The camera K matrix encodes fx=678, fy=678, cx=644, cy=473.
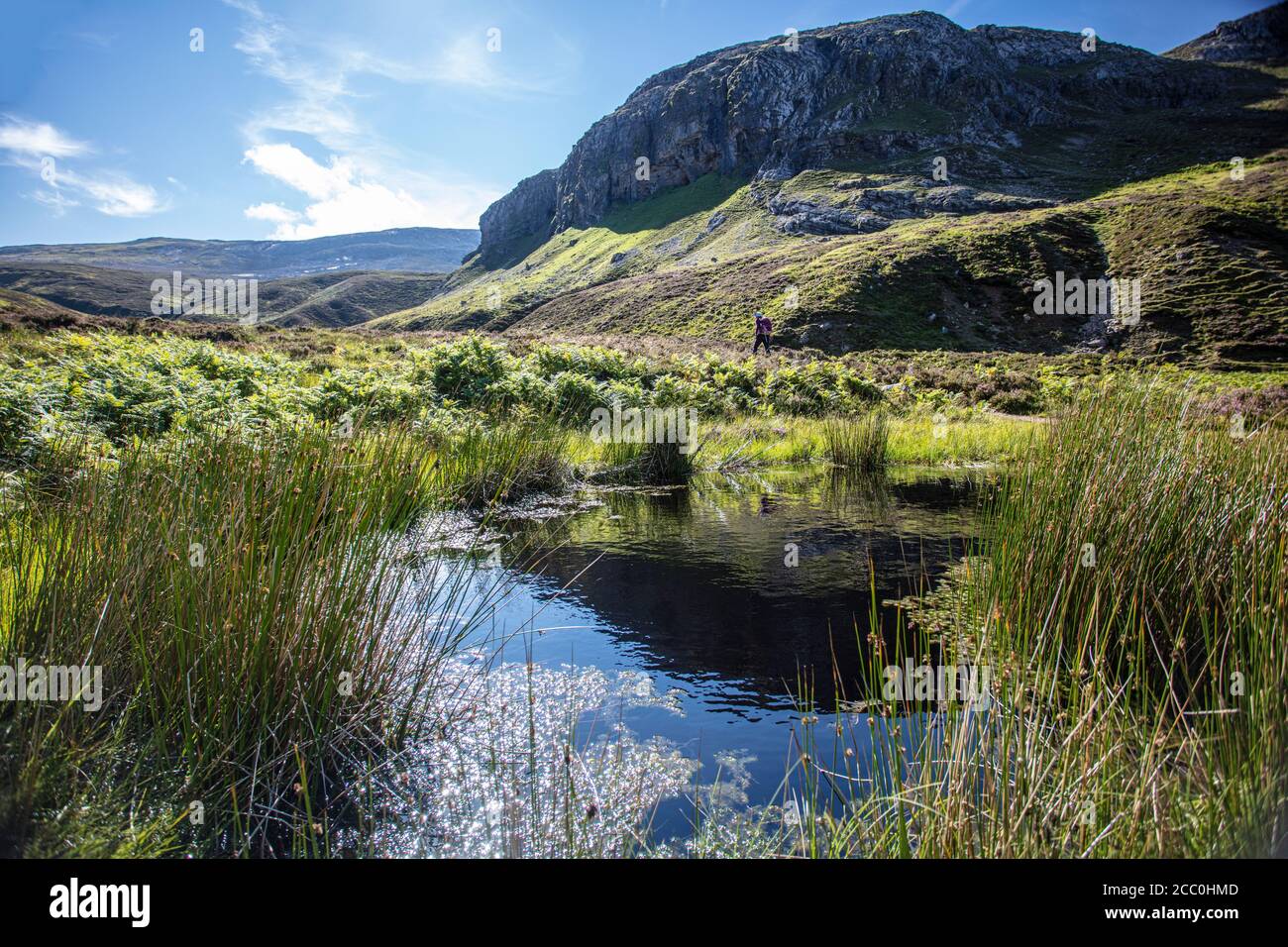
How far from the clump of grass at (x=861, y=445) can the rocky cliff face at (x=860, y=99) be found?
256 ft

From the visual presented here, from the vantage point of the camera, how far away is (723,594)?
16.9ft

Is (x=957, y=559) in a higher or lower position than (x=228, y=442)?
lower

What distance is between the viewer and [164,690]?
7.67ft

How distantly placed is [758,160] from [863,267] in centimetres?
7741

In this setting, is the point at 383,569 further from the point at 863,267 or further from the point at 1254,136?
the point at 1254,136

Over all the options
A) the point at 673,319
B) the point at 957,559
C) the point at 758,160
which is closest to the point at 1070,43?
the point at 758,160

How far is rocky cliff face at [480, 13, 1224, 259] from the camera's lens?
83.6m

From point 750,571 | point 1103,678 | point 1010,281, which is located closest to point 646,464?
point 750,571

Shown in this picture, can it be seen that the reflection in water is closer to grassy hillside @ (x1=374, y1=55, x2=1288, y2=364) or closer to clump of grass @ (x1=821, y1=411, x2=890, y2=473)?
A: clump of grass @ (x1=821, y1=411, x2=890, y2=473)

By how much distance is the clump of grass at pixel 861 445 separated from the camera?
11.4m

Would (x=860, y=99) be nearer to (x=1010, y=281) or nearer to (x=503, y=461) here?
(x=1010, y=281)

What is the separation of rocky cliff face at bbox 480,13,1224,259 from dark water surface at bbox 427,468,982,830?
82689mm

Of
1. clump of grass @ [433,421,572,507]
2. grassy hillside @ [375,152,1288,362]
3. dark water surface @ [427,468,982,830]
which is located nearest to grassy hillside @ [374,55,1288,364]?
grassy hillside @ [375,152,1288,362]

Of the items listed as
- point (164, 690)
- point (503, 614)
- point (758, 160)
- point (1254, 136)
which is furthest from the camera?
point (758, 160)
